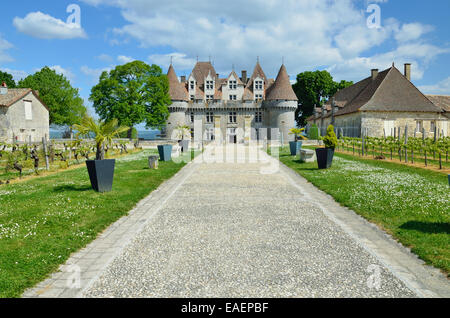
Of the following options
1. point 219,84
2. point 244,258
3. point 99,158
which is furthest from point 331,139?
point 219,84

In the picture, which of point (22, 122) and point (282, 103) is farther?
point (282, 103)

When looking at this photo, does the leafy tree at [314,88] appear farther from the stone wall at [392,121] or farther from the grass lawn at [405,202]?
the grass lawn at [405,202]

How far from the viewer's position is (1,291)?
386 cm

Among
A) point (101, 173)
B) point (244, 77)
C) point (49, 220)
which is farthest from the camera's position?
point (244, 77)

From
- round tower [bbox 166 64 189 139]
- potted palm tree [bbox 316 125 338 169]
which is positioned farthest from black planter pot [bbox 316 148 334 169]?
round tower [bbox 166 64 189 139]

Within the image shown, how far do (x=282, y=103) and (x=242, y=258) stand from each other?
Result: 48.0 metres

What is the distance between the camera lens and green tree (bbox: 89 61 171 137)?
41.0m

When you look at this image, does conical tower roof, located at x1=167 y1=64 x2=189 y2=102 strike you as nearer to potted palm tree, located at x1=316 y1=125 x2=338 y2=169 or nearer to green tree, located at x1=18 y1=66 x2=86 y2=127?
green tree, located at x1=18 y1=66 x2=86 y2=127

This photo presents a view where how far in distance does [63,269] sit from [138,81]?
40923 millimetres

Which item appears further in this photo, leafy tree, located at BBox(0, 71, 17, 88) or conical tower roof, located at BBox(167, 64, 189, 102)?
leafy tree, located at BBox(0, 71, 17, 88)

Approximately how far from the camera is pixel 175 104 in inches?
2032

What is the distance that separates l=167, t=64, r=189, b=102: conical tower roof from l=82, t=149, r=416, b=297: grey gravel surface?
148ft

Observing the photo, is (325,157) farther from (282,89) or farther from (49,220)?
(282,89)
